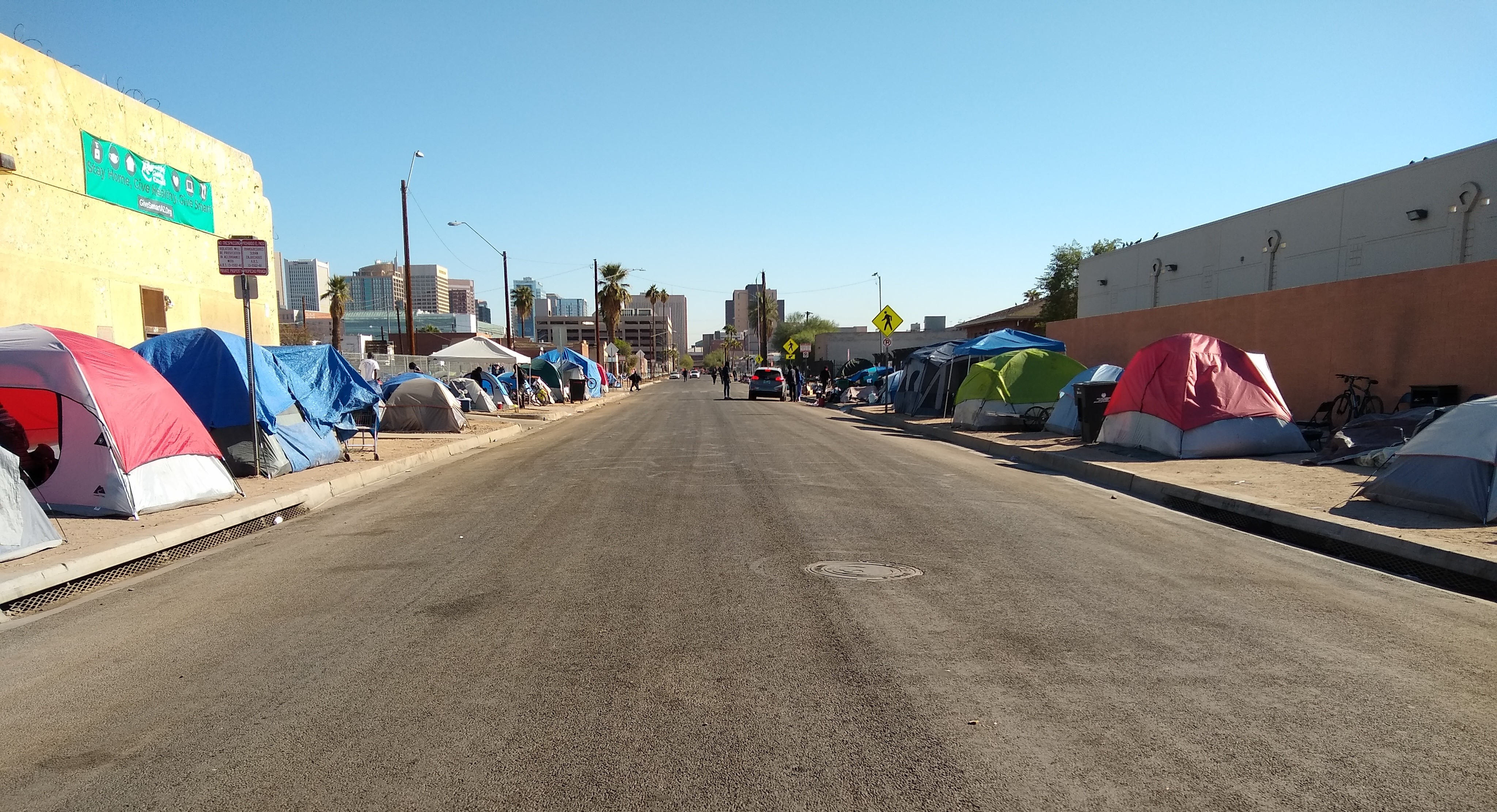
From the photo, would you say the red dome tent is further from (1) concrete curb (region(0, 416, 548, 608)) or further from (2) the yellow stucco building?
(2) the yellow stucco building

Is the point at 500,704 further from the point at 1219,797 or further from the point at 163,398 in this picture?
the point at 163,398

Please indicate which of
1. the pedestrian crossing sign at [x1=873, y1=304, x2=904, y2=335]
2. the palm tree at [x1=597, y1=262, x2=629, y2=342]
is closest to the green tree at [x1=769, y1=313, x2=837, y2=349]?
the palm tree at [x1=597, y1=262, x2=629, y2=342]

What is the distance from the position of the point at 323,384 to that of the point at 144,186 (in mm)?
6082

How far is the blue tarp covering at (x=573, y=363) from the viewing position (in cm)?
4671

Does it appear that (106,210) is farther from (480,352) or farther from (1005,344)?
(1005,344)

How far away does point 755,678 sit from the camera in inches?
181

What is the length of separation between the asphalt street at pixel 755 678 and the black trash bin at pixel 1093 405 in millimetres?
8379

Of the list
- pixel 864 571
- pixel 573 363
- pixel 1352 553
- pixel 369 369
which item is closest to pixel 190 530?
pixel 864 571

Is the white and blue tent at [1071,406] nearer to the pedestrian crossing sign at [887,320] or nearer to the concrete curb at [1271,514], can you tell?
the concrete curb at [1271,514]

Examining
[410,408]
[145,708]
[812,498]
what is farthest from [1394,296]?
[410,408]

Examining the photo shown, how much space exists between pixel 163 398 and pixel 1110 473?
12911mm

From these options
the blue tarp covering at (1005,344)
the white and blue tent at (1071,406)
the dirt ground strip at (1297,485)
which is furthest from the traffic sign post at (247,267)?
the blue tarp covering at (1005,344)

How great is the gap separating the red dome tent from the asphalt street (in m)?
5.96

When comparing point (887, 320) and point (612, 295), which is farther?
point (612, 295)
